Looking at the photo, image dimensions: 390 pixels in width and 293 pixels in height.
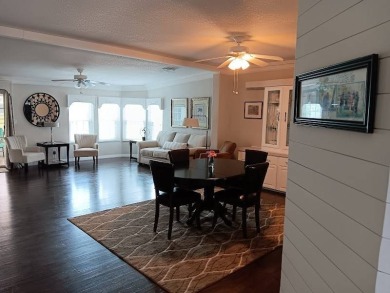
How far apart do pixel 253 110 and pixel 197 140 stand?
1.76 m

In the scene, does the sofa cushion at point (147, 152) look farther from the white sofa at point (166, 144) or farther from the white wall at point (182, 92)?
the white wall at point (182, 92)

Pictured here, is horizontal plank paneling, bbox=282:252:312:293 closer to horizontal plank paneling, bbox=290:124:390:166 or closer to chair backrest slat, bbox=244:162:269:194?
horizontal plank paneling, bbox=290:124:390:166

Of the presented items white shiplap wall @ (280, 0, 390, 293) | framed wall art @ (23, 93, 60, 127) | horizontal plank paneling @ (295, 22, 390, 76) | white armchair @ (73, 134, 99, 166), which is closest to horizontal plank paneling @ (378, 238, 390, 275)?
white shiplap wall @ (280, 0, 390, 293)

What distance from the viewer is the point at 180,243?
3.32 metres

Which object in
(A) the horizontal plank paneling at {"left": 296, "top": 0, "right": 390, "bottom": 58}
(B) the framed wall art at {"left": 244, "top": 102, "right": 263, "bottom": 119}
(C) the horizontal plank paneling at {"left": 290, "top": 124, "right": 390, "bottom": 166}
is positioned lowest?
(C) the horizontal plank paneling at {"left": 290, "top": 124, "right": 390, "bottom": 166}

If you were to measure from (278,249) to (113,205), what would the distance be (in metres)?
2.73

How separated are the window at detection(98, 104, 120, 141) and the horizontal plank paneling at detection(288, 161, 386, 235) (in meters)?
8.79

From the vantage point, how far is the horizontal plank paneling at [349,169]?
94 cm

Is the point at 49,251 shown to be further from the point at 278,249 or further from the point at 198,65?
the point at 198,65

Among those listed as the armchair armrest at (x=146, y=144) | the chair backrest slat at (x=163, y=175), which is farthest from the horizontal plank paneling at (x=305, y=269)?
the armchair armrest at (x=146, y=144)

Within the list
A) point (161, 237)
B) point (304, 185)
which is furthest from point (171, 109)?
point (304, 185)

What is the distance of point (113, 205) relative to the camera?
4.67 meters

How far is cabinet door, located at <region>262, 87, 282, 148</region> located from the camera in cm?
548

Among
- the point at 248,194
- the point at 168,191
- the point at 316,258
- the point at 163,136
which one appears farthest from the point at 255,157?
the point at 163,136
